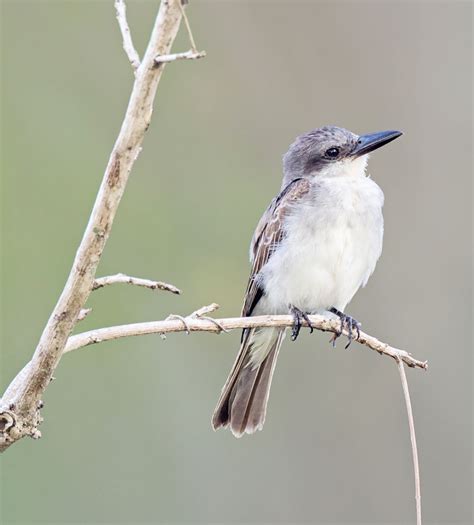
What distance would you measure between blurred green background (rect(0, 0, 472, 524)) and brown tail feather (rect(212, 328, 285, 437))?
1636 millimetres

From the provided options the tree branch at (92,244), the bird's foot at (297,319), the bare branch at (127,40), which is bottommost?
the tree branch at (92,244)

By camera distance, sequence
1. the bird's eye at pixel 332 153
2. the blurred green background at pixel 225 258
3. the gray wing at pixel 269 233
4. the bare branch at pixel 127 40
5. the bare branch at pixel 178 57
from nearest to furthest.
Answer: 1. the bare branch at pixel 178 57
2. the bare branch at pixel 127 40
3. the gray wing at pixel 269 233
4. the bird's eye at pixel 332 153
5. the blurred green background at pixel 225 258

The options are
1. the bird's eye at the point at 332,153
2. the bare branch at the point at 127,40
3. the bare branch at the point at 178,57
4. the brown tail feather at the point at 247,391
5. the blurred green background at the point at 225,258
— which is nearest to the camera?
the bare branch at the point at 178,57

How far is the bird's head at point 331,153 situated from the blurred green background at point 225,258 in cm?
194

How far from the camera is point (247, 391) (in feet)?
15.4

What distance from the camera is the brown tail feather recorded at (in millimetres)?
4578

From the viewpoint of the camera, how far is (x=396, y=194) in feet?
23.4

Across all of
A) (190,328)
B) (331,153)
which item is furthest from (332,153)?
(190,328)

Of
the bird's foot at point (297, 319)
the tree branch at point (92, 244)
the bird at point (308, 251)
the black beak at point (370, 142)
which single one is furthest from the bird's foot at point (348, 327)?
the tree branch at point (92, 244)

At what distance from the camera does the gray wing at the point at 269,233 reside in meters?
4.79

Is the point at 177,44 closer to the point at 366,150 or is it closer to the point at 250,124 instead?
the point at 250,124

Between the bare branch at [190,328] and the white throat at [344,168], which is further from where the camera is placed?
the white throat at [344,168]

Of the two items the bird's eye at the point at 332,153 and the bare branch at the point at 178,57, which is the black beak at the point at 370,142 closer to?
the bird's eye at the point at 332,153

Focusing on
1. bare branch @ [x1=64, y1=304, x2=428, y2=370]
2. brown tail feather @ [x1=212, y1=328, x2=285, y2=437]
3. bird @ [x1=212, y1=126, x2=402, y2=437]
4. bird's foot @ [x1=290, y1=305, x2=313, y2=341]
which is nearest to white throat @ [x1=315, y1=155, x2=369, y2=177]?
bird @ [x1=212, y1=126, x2=402, y2=437]
